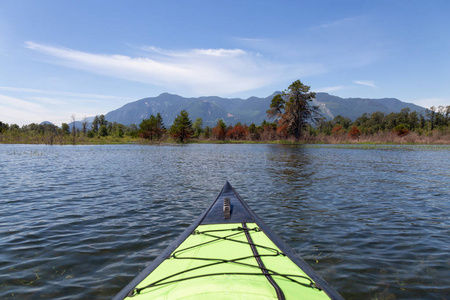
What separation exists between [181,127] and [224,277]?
72.9 meters

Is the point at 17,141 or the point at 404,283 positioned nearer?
the point at 404,283

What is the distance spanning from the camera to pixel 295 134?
65.9 meters

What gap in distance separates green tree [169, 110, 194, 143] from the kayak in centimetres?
7071

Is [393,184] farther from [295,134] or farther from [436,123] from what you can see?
[436,123]

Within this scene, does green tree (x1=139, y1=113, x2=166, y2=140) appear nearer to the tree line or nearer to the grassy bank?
the tree line

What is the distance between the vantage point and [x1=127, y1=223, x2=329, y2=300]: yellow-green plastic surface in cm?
262

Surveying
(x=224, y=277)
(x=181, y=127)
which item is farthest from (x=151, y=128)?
(x=224, y=277)

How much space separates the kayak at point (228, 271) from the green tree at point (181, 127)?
232 feet

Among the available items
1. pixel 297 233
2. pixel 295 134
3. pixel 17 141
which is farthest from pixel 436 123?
pixel 17 141

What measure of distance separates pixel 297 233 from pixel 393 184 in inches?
360

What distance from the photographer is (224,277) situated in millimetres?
2949

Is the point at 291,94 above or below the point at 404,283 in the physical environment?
above

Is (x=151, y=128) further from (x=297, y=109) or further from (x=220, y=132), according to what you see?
(x=297, y=109)

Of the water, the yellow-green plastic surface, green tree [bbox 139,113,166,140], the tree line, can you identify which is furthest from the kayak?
green tree [bbox 139,113,166,140]
